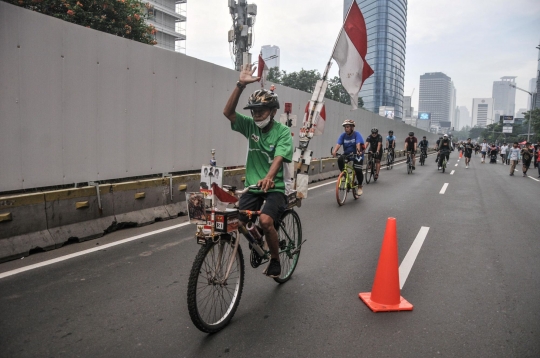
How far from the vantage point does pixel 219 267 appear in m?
3.33

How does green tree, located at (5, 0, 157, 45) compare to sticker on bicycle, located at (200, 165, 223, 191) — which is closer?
sticker on bicycle, located at (200, 165, 223, 191)

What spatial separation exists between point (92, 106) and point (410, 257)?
5.58 metres

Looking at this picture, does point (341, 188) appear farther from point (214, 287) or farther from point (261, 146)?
point (214, 287)

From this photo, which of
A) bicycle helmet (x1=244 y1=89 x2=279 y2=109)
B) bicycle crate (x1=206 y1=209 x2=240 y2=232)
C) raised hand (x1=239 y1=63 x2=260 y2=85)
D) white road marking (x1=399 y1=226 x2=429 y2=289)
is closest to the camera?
bicycle crate (x1=206 y1=209 x2=240 y2=232)

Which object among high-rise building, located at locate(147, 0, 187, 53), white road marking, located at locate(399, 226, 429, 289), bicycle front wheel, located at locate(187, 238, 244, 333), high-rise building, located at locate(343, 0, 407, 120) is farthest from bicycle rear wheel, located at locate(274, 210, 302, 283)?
high-rise building, located at locate(343, 0, 407, 120)

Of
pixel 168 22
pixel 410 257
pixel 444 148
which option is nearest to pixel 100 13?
pixel 410 257

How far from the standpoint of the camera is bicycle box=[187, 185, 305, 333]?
307 centimetres

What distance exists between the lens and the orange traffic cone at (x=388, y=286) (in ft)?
12.6

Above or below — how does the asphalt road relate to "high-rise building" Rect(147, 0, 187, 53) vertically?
below

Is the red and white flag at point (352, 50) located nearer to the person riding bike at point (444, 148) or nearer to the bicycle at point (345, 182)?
the bicycle at point (345, 182)

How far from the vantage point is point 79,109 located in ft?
21.8

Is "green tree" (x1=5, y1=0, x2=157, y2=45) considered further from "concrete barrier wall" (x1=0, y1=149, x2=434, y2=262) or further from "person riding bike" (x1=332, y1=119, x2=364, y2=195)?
"person riding bike" (x1=332, y1=119, x2=364, y2=195)

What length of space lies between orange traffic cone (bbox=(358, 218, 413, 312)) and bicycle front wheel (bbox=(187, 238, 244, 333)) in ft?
4.38

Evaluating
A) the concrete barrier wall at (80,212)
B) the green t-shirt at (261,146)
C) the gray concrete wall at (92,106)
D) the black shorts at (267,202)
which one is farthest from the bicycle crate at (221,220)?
the gray concrete wall at (92,106)
